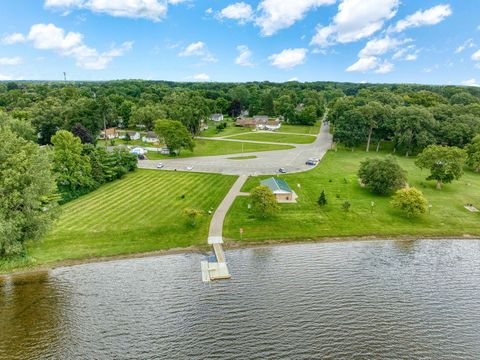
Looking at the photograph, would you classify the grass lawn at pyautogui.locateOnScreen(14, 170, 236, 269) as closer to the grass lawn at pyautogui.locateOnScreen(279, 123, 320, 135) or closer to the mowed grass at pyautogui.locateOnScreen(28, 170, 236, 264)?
the mowed grass at pyautogui.locateOnScreen(28, 170, 236, 264)

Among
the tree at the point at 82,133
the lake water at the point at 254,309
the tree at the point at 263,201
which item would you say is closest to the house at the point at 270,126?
the tree at the point at 82,133

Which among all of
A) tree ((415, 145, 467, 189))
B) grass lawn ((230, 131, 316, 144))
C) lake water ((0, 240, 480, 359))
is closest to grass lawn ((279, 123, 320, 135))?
grass lawn ((230, 131, 316, 144))

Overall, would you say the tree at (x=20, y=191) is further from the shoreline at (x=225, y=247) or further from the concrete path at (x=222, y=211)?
the concrete path at (x=222, y=211)

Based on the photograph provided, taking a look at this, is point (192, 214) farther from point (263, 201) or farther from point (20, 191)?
point (20, 191)

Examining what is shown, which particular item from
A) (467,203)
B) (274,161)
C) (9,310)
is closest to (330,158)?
(274,161)

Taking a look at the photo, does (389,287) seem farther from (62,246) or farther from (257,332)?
(62,246)
